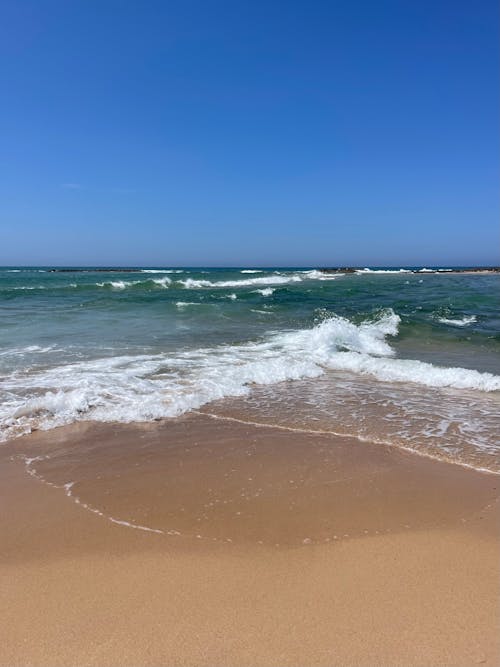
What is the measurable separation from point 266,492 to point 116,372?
191 inches

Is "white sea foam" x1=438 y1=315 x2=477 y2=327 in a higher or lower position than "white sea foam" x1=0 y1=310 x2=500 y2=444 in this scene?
higher

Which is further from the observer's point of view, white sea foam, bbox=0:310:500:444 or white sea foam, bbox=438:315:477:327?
white sea foam, bbox=438:315:477:327

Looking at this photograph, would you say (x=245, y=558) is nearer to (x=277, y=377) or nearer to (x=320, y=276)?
(x=277, y=377)

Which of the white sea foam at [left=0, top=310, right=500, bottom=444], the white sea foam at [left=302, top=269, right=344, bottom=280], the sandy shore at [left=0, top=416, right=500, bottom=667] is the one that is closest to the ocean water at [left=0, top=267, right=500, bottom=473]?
the white sea foam at [left=0, top=310, right=500, bottom=444]

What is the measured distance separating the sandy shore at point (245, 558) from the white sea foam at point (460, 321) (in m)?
11.3

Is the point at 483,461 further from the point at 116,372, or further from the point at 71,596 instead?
the point at 116,372

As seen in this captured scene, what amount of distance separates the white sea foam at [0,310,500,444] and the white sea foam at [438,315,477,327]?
4.70m

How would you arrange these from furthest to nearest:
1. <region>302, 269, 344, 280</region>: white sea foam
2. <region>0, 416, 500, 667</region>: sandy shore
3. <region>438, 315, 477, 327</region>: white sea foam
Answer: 1. <region>302, 269, 344, 280</region>: white sea foam
2. <region>438, 315, 477, 327</region>: white sea foam
3. <region>0, 416, 500, 667</region>: sandy shore

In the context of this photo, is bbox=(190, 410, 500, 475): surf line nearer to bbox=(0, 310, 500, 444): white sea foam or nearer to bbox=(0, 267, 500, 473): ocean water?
bbox=(0, 267, 500, 473): ocean water

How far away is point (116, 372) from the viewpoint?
766cm

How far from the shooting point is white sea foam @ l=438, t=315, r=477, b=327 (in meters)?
14.2

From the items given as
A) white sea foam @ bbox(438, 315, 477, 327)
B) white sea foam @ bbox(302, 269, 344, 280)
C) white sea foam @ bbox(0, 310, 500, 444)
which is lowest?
white sea foam @ bbox(0, 310, 500, 444)

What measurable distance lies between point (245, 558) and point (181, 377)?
5006 millimetres

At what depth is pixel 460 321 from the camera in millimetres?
14836
